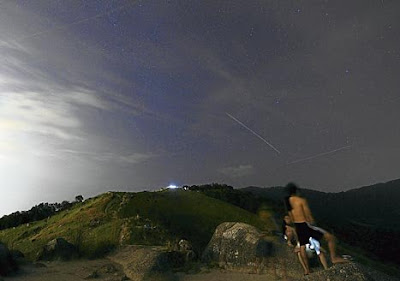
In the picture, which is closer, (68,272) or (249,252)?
(249,252)

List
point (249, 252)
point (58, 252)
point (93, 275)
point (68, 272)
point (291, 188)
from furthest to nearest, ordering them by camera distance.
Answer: point (58, 252), point (68, 272), point (249, 252), point (93, 275), point (291, 188)

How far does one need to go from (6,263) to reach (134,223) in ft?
41.1

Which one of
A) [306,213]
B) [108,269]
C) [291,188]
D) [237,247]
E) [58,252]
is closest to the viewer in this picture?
[306,213]

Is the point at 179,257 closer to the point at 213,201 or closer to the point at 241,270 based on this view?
the point at 241,270

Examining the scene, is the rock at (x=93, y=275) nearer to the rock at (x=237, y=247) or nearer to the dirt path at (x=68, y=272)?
the dirt path at (x=68, y=272)

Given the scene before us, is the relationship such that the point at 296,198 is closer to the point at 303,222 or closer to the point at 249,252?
the point at 303,222

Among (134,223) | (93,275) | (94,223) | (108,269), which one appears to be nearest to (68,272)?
(108,269)

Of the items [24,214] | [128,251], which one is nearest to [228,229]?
[128,251]

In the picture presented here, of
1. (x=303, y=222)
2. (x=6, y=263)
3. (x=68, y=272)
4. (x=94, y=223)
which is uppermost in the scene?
(x=94, y=223)

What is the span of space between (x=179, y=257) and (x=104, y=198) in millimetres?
29587

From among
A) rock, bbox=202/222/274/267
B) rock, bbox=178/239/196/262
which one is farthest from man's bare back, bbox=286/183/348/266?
rock, bbox=178/239/196/262

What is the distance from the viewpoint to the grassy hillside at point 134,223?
29.6m

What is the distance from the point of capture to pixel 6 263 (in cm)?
2067

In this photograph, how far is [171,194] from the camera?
180ft
